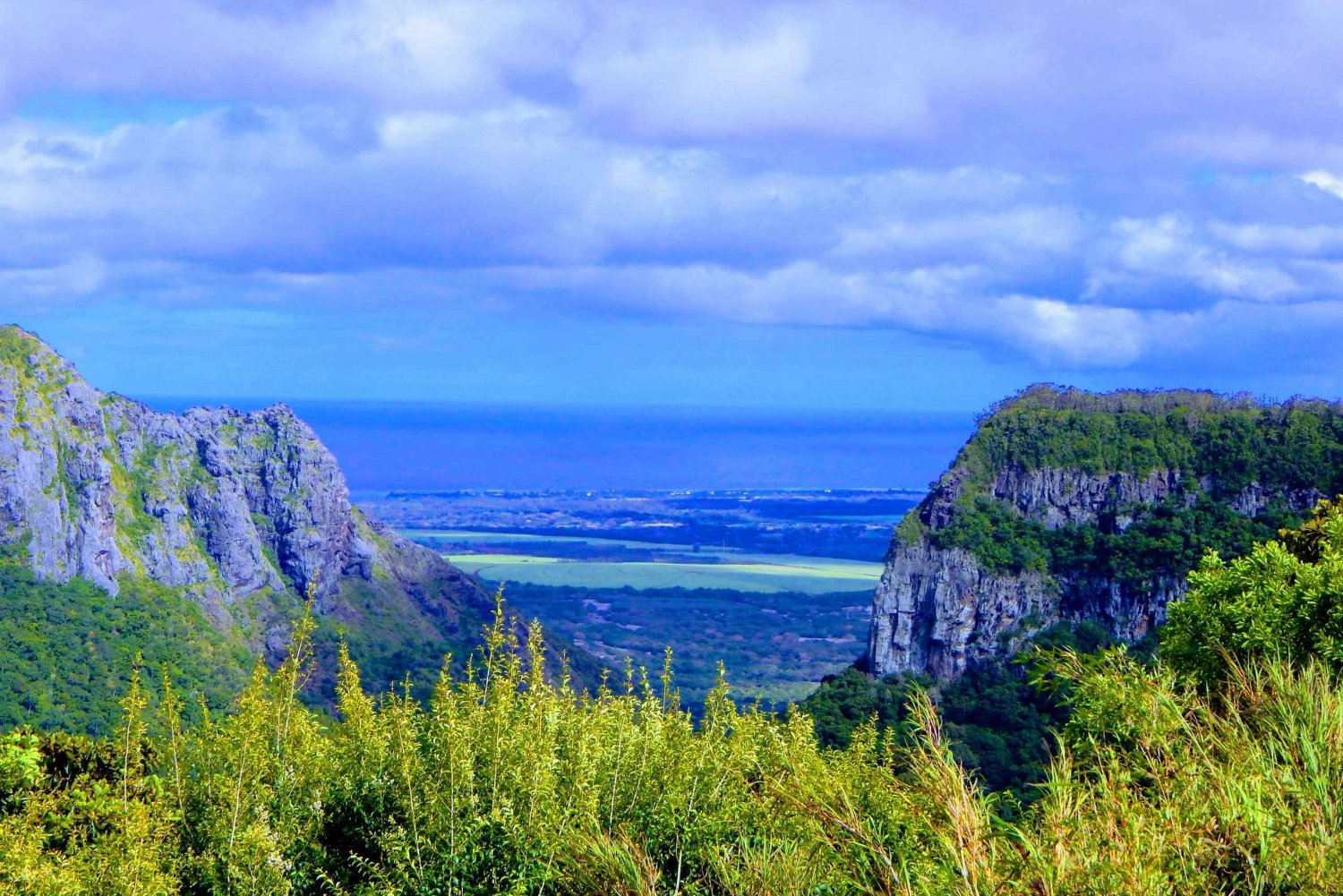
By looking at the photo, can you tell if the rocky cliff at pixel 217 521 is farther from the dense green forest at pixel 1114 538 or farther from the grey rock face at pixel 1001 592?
the dense green forest at pixel 1114 538

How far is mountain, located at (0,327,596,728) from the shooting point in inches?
2512

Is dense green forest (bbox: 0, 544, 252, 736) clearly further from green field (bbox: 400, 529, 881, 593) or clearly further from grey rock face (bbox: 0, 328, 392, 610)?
green field (bbox: 400, 529, 881, 593)

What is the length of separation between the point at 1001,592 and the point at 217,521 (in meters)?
46.0

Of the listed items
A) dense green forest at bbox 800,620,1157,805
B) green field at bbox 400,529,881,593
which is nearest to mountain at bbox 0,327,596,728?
dense green forest at bbox 800,620,1157,805

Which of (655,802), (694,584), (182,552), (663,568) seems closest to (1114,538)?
(182,552)

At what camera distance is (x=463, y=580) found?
93.7 m

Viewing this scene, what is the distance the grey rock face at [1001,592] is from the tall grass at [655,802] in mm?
44795

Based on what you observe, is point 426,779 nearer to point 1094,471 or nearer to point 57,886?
point 57,886

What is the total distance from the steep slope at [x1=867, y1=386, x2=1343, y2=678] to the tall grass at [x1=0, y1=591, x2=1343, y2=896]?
45.0 m

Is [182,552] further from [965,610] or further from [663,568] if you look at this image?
[663,568]

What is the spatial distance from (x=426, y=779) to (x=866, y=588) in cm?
12423

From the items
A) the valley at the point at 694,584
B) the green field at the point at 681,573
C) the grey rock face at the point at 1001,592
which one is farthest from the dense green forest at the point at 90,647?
the green field at the point at 681,573

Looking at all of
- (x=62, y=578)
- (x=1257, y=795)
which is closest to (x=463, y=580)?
(x=62, y=578)

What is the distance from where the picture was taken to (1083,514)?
205 ft
